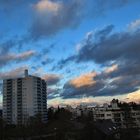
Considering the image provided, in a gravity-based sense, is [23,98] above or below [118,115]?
above

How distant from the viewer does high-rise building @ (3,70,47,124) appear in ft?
405

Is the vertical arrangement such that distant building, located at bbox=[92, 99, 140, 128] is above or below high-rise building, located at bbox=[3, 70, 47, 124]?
below

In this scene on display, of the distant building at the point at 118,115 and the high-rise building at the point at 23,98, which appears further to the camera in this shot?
the high-rise building at the point at 23,98

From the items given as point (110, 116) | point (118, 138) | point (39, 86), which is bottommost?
point (118, 138)

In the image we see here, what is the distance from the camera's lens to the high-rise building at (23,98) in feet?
405

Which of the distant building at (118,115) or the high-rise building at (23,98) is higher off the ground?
the high-rise building at (23,98)

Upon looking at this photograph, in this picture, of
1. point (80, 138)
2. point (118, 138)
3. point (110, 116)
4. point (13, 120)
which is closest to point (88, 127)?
point (80, 138)

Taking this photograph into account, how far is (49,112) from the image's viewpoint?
128m

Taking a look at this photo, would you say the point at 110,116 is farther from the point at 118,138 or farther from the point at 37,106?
the point at 118,138

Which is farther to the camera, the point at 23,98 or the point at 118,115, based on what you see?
the point at 23,98

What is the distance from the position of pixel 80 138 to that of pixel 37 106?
2962 inches

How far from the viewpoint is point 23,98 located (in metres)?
128

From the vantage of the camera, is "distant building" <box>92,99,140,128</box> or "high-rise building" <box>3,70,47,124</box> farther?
"high-rise building" <box>3,70,47,124</box>

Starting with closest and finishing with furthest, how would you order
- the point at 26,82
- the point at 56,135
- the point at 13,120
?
the point at 56,135
the point at 13,120
the point at 26,82
